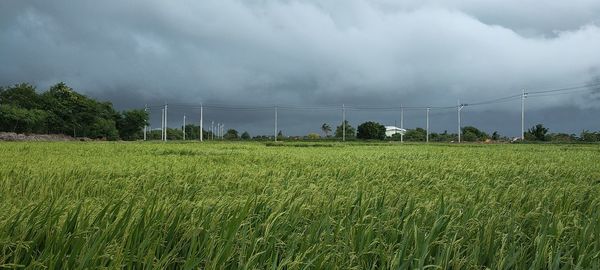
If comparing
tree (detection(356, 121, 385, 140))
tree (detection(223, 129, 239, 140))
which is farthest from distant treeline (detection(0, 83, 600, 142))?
tree (detection(223, 129, 239, 140))

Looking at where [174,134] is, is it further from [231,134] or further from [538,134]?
[538,134]

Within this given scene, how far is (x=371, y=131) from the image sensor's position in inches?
3339

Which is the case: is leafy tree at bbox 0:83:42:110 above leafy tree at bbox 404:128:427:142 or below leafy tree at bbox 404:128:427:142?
above

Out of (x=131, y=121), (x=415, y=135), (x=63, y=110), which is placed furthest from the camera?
(x=415, y=135)

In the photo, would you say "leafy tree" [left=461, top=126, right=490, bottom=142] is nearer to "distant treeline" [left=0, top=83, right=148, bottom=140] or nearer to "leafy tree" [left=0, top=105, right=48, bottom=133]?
"distant treeline" [left=0, top=83, right=148, bottom=140]

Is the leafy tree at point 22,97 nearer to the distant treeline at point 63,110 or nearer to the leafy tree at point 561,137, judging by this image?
the distant treeline at point 63,110

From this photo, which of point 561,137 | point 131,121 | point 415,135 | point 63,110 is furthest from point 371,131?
point 63,110

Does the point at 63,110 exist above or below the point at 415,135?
above

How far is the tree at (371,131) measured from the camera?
278 ft

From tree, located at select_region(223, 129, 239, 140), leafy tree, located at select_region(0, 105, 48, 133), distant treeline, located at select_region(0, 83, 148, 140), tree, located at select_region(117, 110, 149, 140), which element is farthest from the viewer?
tree, located at select_region(223, 129, 239, 140)

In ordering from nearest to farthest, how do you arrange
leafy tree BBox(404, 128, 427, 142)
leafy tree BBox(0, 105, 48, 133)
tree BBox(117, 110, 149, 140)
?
leafy tree BBox(0, 105, 48, 133) → tree BBox(117, 110, 149, 140) → leafy tree BBox(404, 128, 427, 142)

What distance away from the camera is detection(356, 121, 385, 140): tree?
8469 centimetres

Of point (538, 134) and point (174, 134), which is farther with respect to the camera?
point (174, 134)

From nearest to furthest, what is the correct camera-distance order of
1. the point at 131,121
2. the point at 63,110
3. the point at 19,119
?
the point at 19,119, the point at 63,110, the point at 131,121
